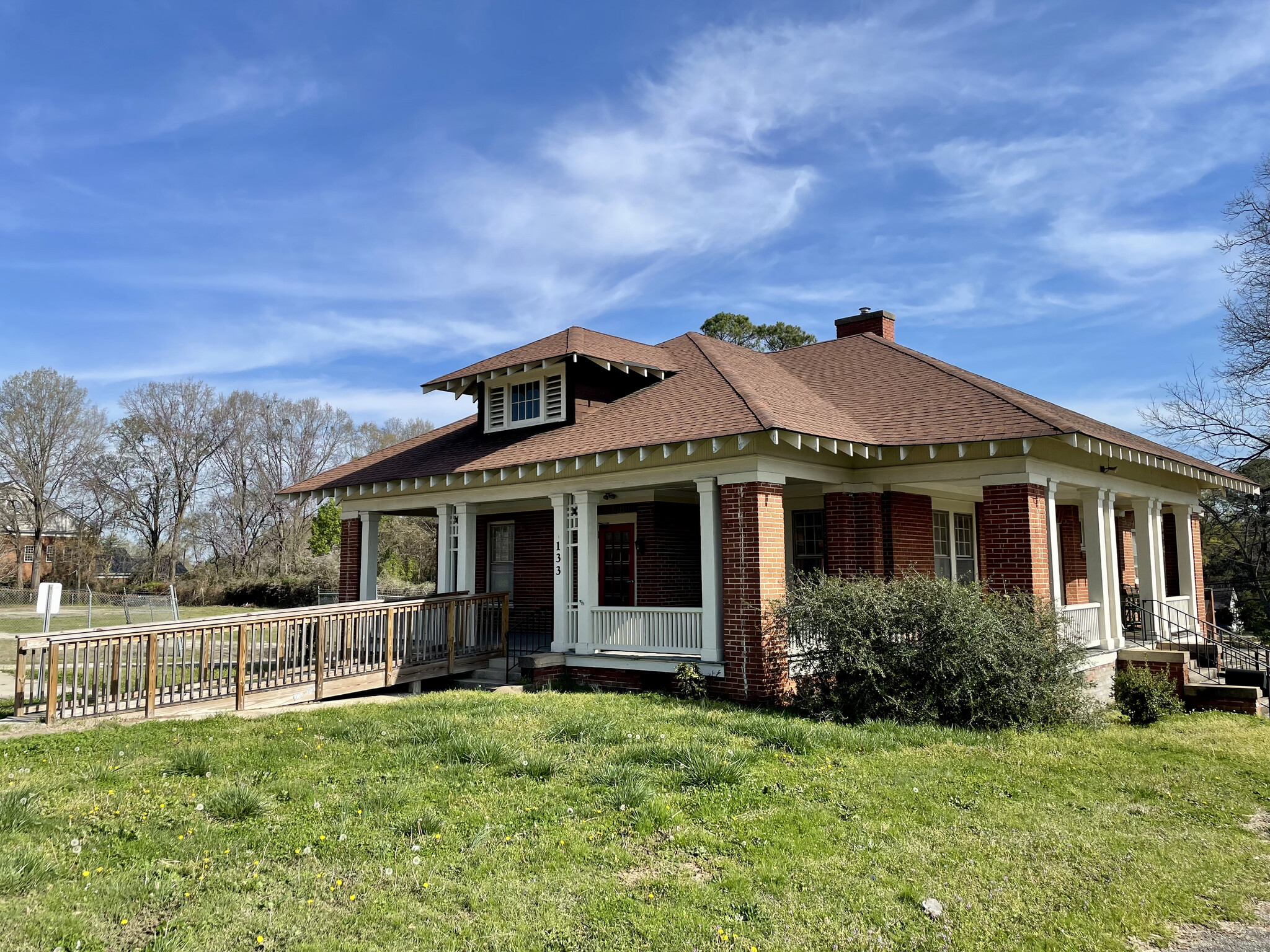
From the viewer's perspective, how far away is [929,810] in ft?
21.5

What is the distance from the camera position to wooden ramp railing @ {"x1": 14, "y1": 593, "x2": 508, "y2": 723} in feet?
31.0

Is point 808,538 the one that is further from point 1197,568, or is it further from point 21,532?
point 21,532

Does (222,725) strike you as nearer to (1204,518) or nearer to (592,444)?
(592,444)

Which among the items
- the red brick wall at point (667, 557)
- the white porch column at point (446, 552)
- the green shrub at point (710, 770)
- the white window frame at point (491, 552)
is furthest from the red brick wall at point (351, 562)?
the green shrub at point (710, 770)

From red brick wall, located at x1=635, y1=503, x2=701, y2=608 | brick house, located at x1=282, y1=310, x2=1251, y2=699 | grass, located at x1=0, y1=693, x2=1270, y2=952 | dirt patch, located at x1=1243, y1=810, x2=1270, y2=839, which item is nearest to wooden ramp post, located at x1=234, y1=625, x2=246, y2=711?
grass, located at x1=0, y1=693, x2=1270, y2=952

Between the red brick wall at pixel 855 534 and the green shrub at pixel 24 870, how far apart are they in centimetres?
1111

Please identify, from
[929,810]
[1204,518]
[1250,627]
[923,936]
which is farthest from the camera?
[1204,518]

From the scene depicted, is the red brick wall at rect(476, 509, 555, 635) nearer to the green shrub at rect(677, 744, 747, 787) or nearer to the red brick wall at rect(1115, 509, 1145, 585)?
the green shrub at rect(677, 744, 747, 787)

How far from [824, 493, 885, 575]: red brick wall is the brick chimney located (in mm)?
6701

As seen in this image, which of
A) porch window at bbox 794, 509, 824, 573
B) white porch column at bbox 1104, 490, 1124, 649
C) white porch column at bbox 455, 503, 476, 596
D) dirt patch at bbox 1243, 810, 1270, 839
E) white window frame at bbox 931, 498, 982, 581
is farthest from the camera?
white window frame at bbox 931, 498, 982, 581

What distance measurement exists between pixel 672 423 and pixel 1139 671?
7.60 m

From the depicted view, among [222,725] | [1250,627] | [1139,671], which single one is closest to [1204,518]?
[1250,627]

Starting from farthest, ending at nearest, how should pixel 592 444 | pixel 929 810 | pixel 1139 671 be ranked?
pixel 592 444 → pixel 1139 671 → pixel 929 810

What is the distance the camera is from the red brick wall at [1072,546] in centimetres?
1972
